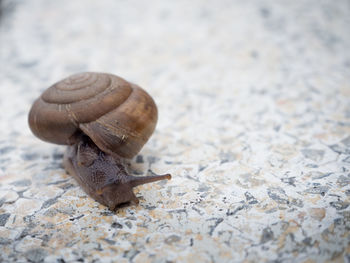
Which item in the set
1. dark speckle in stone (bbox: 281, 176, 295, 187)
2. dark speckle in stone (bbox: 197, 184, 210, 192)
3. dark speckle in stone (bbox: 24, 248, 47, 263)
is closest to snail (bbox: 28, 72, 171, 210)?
dark speckle in stone (bbox: 197, 184, 210, 192)

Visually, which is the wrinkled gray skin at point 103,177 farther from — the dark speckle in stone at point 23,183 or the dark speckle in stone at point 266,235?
the dark speckle in stone at point 266,235

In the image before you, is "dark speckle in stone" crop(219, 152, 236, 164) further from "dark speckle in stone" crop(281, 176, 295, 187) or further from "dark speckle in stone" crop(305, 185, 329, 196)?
"dark speckle in stone" crop(305, 185, 329, 196)

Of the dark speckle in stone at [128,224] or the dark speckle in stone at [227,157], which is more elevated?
the dark speckle in stone at [227,157]

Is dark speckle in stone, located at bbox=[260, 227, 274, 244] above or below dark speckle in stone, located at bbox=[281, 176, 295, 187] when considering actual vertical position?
below

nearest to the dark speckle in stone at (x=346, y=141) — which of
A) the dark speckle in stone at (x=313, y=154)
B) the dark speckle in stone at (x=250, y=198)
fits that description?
the dark speckle in stone at (x=313, y=154)

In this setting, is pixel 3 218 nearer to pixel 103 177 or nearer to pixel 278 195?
pixel 103 177

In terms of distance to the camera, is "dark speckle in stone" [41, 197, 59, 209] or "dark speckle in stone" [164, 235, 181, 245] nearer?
"dark speckle in stone" [164, 235, 181, 245]

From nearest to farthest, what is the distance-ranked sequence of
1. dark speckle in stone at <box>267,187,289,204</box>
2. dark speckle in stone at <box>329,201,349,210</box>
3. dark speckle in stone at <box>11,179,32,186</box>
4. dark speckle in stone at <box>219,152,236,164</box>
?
dark speckle in stone at <box>329,201,349,210</box> < dark speckle in stone at <box>267,187,289,204</box> < dark speckle in stone at <box>11,179,32,186</box> < dark speckle in stone at <box>219,152,236,164</box>

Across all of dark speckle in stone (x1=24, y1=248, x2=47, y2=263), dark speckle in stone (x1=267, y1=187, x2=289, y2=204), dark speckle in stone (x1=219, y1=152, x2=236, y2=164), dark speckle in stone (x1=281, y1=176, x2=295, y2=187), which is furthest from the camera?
dark speckle in stone (x1=219, y1=152, x2=236, y2=164)
